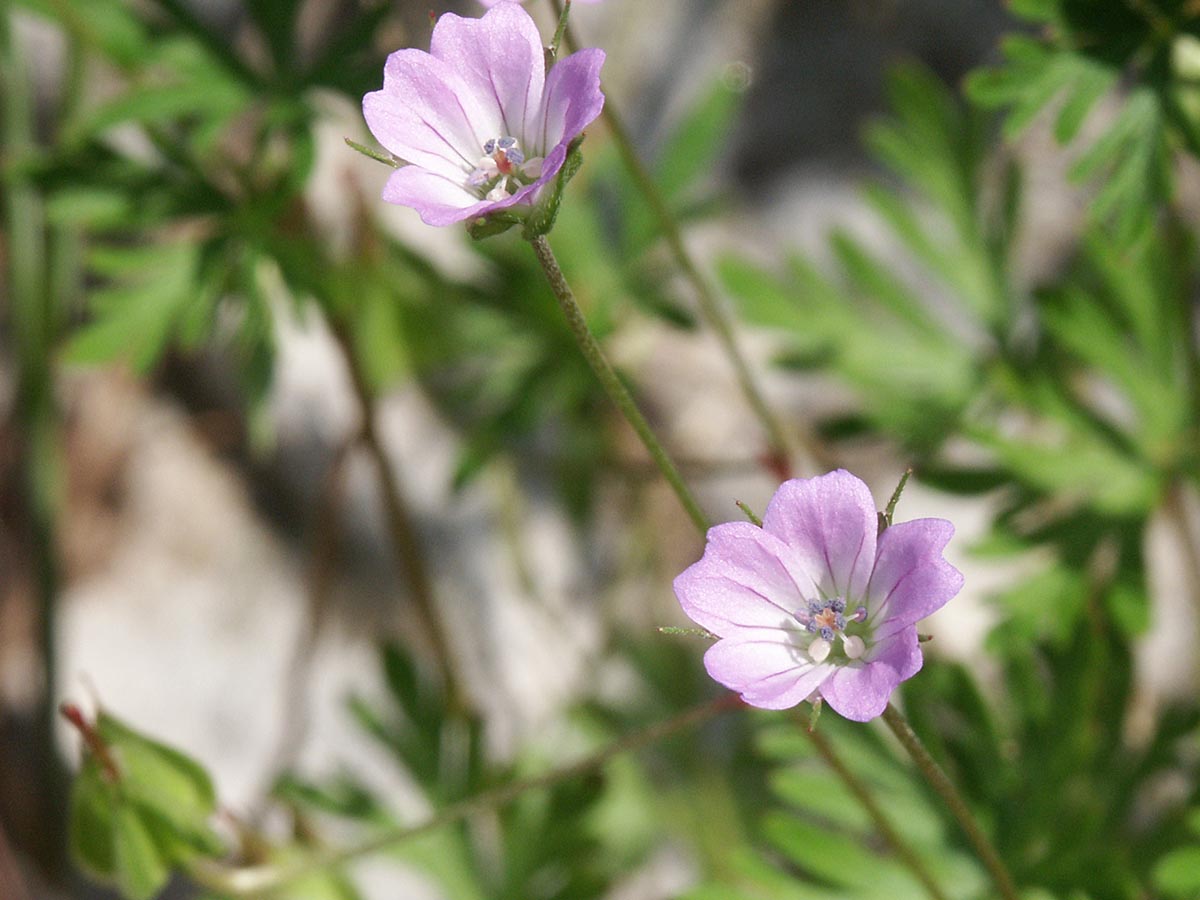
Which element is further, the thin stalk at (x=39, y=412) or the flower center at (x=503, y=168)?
the thin stalk at (x=39, y=412)

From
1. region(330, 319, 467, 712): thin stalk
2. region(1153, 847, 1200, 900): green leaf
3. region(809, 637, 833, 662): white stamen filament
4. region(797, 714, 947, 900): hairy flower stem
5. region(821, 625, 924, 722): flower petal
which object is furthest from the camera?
region(330, 319, 467, 712): thin stalk

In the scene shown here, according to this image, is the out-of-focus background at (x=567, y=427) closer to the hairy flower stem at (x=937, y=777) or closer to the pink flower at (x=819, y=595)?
the hairy flower stem at (x=937, y=777)

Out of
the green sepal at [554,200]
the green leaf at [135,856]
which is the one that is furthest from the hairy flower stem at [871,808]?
the green leaf at [135,856]

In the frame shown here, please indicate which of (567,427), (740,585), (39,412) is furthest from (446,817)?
(39,412)

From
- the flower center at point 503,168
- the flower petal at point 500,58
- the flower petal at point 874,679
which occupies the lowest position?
the flower petal at point 874,679

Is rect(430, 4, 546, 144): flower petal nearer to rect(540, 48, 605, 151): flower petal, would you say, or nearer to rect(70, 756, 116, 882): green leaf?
rect(540, 48, 605, 151): flower petal

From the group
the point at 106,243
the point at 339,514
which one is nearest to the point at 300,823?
the point at 339,514

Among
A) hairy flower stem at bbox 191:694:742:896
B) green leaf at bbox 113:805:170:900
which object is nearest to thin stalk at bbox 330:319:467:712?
hairy flower stem at bbox 191:694:742:896

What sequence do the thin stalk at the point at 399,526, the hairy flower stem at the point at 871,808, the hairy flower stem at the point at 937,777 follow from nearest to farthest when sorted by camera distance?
1. the hairy flower stem at the point at 937,777
2. the hairy flower stem at the point at 871,808
3. the thin stalk at the point at 399,526
